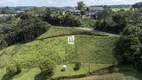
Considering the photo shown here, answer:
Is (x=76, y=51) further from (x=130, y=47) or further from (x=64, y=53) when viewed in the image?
(x=130, y=47)

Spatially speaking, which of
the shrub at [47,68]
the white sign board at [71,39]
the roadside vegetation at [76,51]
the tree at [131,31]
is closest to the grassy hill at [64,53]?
the roadside vegetation at [76,51]

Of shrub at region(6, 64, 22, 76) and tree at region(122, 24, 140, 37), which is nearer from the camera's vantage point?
shrub at region(6, 64, 22, 76)

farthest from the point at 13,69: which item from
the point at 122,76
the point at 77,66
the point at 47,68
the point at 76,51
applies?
the point at 122,76

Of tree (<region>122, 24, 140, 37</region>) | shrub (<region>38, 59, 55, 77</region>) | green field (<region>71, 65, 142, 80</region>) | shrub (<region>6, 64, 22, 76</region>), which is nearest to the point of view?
green field (<region>71, 65, 142, 80</region>)

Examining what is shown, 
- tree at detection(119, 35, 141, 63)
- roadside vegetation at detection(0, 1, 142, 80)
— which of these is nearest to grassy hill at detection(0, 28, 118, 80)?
roadside vegetation at detection(0, 1, 142, 80)

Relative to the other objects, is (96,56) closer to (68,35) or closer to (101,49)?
(101,49)

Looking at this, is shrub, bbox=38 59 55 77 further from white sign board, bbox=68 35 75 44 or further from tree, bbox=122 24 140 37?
tree, bbox=122 24 140 37

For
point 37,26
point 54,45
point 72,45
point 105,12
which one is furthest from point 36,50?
point 105,12

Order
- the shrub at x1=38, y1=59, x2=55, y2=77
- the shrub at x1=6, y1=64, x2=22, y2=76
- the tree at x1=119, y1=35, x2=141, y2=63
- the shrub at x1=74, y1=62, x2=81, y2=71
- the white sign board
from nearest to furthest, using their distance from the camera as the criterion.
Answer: the shrub at x1=38, y1=59, x2=55, y2=77
the tree at x1=119, y1=35, x2=141, y2=63
the shrub at x1=74, y1=62, x2=81, y2=71
the shrub at x1=6, y1=64, x2=22, y2=76
the white sign board

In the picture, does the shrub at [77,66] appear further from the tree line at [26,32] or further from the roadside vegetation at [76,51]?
the tree line at [26,32]
